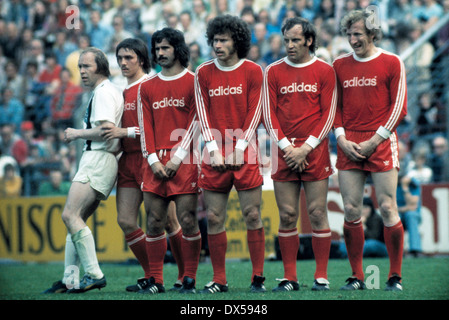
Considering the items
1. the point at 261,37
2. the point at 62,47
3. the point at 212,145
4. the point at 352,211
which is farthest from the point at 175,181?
the point at 62,47

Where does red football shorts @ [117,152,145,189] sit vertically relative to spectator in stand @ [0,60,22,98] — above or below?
below

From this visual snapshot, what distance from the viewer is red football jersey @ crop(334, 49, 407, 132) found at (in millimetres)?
6555

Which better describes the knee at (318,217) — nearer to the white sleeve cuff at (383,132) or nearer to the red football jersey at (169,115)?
the white sleeve cuff at (383,132)

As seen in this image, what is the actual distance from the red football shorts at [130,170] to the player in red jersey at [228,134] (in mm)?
817

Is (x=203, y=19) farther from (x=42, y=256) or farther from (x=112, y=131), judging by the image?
(x=112, y=131)

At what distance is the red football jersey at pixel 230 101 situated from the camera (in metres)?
6.56

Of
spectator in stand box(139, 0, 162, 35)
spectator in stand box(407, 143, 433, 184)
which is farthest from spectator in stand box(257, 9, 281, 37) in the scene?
spectator in stand box(407, 143, 433, 184)

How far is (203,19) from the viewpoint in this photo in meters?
15.0

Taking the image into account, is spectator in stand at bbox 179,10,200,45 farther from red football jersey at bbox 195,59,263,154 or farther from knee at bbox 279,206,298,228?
knee at bbox 279,206,298,228

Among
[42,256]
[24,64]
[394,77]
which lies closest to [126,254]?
[42,256]

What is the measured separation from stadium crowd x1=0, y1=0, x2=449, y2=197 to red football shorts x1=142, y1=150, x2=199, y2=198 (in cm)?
507

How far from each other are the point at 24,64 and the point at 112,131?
10798 millimetres

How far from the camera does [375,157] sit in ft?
21.5

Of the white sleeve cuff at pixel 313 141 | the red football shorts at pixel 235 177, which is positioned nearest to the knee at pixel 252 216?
the red football shorts at pixel 235 177
